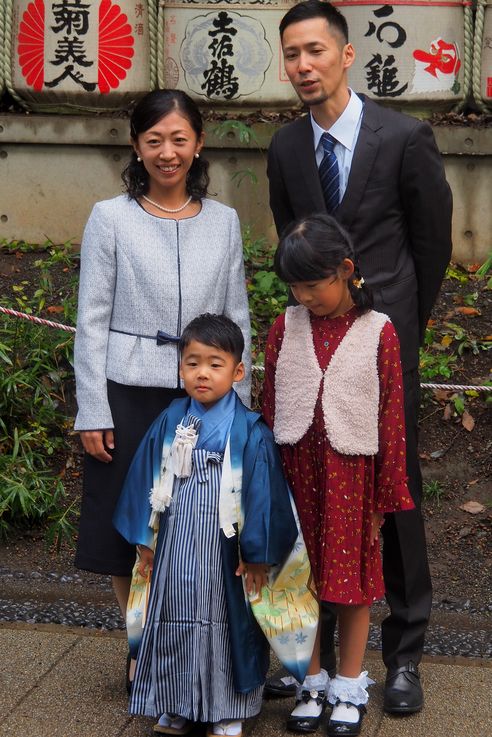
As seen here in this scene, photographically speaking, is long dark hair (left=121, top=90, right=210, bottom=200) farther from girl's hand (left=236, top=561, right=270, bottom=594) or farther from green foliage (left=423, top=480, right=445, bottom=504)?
green foliage (left=423, top=480, right=445, bottom=504)

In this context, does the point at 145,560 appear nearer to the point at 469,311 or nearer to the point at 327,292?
the point at 327,292

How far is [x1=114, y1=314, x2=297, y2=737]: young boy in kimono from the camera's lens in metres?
3.37

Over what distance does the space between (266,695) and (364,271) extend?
1.48 m

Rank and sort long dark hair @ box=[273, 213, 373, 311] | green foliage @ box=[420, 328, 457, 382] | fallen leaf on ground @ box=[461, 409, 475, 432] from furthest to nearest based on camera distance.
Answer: green foliage @ box=[420, 328, 457, 382], fallen leaf on ground @ box=[461, 409, 475, 432], long dark hair @ box=[273, 213, 373, 311]

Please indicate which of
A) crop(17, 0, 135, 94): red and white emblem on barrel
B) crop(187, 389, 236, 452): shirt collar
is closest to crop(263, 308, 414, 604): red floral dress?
crop(187, 389, 236, 452): shirt collar

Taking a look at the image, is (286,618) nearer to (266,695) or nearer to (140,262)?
(266,695)

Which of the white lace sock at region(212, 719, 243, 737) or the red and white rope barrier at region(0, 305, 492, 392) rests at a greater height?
the red and white rope barrier at region(0, 305, 492, 392)

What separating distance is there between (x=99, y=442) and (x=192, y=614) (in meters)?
0.64

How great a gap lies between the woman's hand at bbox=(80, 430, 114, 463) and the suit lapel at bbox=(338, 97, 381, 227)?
104cm

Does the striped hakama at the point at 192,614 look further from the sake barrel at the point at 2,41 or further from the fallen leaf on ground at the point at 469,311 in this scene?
the sake barrel at the point at 2,41

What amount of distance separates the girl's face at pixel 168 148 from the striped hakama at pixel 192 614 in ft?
2.99

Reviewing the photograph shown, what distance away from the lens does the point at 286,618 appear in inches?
134

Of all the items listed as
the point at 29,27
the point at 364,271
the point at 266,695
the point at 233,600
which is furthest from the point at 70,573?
the point at 29,27

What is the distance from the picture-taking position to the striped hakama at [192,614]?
338 cm
